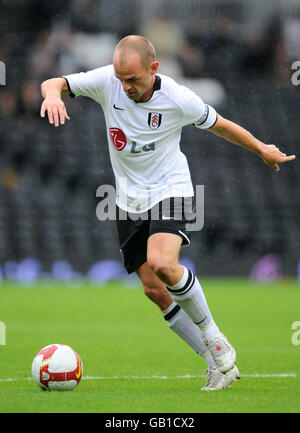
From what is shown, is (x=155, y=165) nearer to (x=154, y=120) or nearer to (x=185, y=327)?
(x=154, y=120)

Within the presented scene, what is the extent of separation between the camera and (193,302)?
189 inches

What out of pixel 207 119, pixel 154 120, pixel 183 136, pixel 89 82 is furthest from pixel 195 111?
pixel 183 136

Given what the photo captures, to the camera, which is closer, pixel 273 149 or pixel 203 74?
pixel 273 149

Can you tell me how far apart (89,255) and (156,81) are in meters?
9.75

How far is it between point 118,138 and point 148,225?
553mm

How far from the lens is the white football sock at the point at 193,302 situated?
4.74 meters

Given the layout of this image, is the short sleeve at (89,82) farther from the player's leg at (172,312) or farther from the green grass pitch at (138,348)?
the green grass pitch at (138,348)

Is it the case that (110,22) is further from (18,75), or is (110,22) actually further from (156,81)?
(156,81)

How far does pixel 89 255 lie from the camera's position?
14492 mm

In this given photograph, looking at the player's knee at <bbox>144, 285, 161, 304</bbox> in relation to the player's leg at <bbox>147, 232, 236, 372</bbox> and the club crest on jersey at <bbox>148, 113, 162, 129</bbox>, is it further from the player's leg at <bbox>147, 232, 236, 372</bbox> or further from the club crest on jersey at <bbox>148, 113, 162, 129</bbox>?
the club crest on jersey at <bbox>148, 113, 162, 129</bbox>

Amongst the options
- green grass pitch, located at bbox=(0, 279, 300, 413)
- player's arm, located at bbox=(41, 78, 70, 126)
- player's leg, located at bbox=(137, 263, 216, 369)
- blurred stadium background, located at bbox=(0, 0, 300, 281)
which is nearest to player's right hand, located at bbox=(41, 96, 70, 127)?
player's arm, located at bbox=(41, 78, 70, 126)

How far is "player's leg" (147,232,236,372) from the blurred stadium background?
9467 mm
